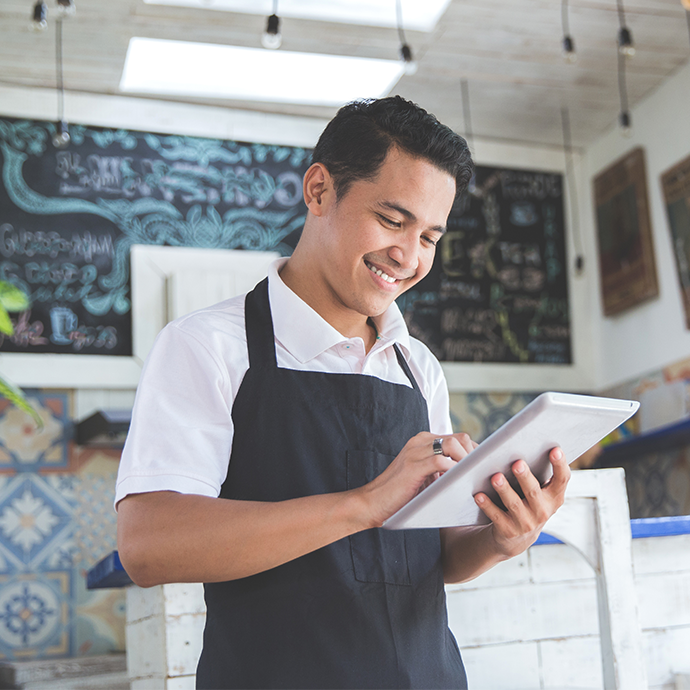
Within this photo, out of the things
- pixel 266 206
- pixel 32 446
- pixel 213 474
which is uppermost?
pixel 266 206

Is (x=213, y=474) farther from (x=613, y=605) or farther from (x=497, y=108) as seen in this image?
(x=497, y=108)

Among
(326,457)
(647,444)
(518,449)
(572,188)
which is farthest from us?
(572,188)

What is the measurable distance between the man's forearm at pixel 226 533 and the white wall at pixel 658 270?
378cm

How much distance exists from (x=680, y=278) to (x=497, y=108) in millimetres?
1412

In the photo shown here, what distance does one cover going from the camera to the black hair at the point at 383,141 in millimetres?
1429

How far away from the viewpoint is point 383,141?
1.43m

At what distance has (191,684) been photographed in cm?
179

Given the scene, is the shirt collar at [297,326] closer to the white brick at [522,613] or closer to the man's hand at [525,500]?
the man's hand at [525,500]

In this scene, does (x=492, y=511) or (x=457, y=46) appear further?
(x=457, y=46)

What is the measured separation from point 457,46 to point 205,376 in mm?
3550

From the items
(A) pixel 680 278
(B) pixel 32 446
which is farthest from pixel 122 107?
(A) pixel 680 278

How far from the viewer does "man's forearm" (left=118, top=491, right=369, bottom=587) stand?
1.12 meters

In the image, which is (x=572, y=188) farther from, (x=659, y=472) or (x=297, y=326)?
(x=297, y=326)

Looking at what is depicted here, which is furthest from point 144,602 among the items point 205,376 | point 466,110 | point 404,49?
point 466,110
